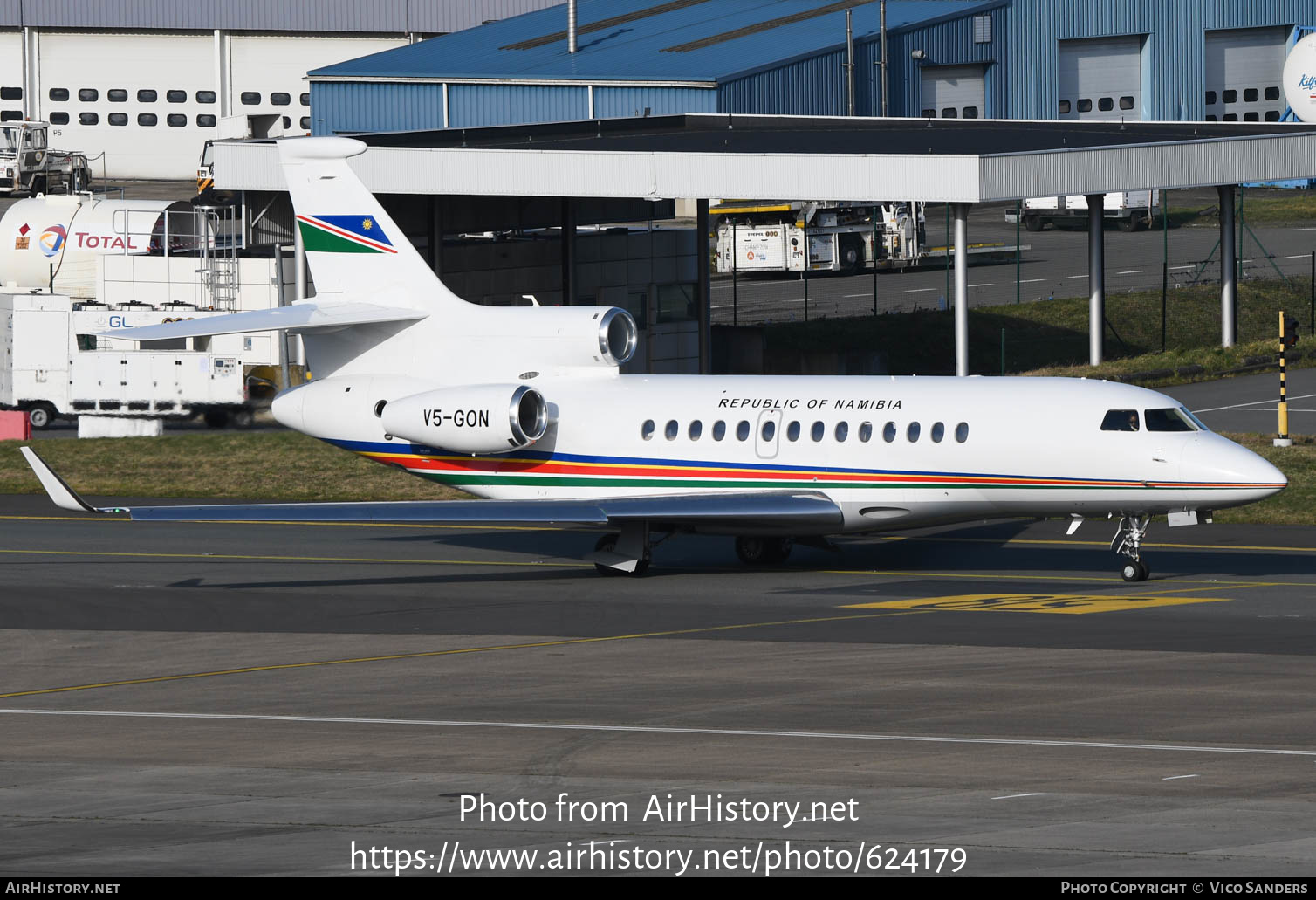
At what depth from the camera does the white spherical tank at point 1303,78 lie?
79688mm

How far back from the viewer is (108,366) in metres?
49.3

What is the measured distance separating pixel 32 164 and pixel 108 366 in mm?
40592

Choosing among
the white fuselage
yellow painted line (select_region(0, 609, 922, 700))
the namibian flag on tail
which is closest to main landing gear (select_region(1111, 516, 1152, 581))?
the white fuselage

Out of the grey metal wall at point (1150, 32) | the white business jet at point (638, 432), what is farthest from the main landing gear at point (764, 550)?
the grey metal wall at point (1150, 32)

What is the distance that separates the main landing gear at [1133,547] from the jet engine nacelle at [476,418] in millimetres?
9485

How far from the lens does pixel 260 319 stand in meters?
30.6

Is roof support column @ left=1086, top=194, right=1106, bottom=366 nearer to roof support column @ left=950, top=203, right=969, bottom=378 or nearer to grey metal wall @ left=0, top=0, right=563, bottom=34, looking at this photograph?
roof support column @ left=950, top=203, right=969, bottom=378

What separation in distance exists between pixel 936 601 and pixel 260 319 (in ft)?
38.7

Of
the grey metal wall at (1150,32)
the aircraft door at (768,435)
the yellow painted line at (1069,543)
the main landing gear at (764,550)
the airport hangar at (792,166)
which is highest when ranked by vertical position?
the grey metal wall at (1150,32)

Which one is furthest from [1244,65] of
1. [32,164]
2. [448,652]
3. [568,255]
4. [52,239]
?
[448,652]

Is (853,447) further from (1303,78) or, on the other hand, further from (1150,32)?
(1150,32)

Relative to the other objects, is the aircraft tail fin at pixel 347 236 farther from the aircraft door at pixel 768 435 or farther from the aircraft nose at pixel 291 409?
the aircraft door at pixel 768 435

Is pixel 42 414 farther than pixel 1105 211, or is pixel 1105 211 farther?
pixel 1105 211

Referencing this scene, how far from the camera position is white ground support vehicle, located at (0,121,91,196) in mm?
85625
